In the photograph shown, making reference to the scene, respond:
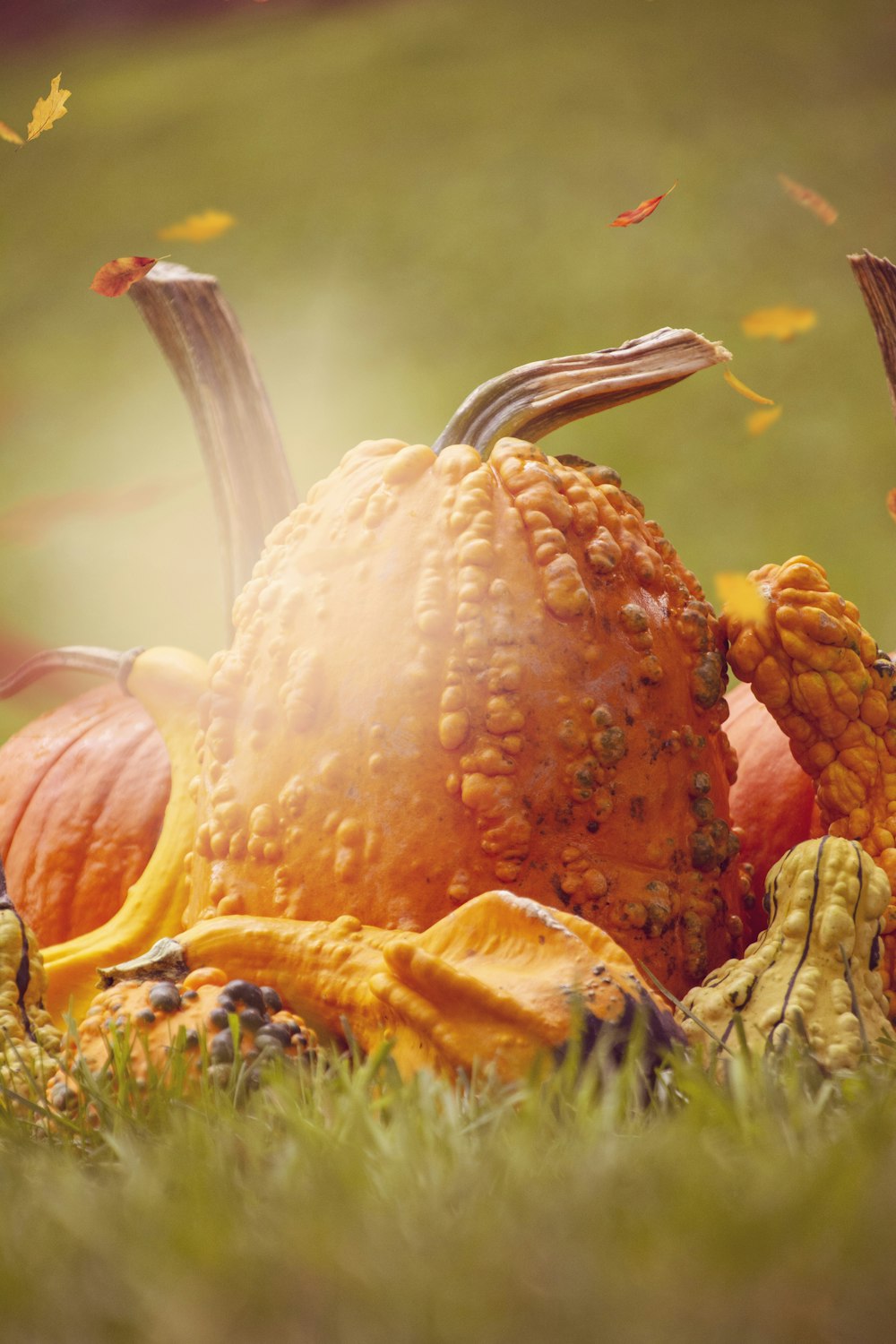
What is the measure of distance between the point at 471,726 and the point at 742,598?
0.30 meters

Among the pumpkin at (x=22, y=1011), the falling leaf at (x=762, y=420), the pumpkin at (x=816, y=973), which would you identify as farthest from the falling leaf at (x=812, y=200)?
the pumpkin at (x=22, y=1011)

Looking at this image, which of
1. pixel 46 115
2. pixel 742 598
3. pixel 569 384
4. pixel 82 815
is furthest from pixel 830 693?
pixel 46 115

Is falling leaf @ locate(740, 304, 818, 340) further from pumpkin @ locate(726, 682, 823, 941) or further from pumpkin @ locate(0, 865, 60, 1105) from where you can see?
pumpkin @ locate(0, 865, 60, 1105)

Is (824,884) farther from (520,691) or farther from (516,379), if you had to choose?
(516,379)

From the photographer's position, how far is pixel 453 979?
71cm

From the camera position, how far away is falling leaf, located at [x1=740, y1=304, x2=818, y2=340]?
222 centimetres

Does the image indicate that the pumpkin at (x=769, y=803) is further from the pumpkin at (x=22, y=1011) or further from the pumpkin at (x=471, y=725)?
the pumpkin at (x=22, y=1011)

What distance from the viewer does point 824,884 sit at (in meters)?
0.83

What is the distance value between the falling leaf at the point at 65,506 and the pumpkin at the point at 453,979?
176 centimetres

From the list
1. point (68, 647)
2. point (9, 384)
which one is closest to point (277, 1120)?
point (68, 647)

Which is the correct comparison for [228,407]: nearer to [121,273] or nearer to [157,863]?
[121,273]

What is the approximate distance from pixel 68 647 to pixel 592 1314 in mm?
1253

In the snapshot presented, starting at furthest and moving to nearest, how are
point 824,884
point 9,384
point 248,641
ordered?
point 9,384 → point 248,641 → point 824,884

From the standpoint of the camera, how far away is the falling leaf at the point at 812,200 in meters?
2.26
